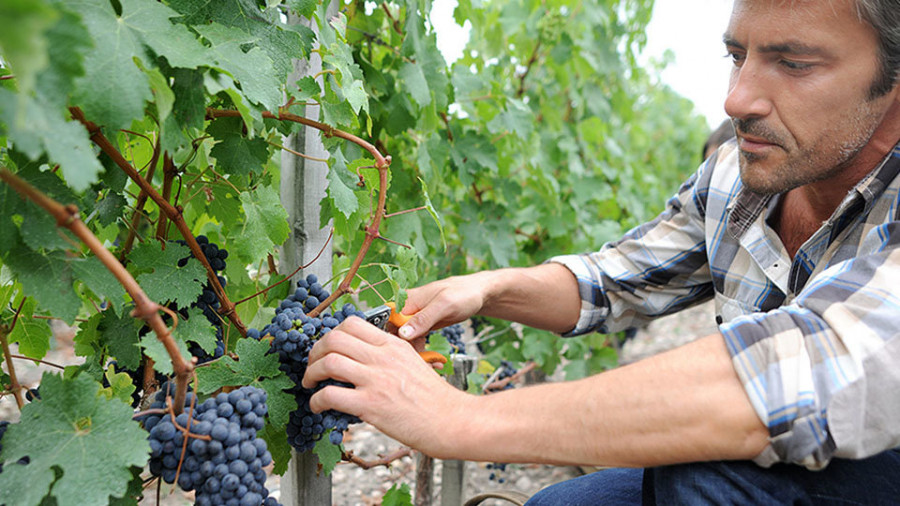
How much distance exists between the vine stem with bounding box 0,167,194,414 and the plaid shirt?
3.24ft

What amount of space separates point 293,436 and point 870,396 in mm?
1127

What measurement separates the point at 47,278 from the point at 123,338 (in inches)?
Answer: 14.0

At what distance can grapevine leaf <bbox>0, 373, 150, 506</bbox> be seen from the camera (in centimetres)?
107

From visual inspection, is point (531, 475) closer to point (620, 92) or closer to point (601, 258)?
point (601, 258)

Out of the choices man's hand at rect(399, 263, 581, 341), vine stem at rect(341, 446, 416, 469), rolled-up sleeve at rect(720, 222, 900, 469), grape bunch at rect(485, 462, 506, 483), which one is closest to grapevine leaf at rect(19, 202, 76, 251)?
man's hand at rect(399, 263, 581, 341)

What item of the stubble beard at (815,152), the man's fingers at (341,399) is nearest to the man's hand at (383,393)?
the man's fingers at (341,399)

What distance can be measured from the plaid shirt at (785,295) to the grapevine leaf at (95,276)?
44.1 inches

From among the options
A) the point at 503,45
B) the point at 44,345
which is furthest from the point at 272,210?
the point at 503,45

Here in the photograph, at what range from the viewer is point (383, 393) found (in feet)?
4.49

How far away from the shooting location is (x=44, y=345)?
67.6 inches

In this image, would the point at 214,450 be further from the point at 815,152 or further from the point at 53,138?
the point at 815,152

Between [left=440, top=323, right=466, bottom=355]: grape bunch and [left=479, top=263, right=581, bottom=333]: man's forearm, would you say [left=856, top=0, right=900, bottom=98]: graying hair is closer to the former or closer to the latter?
[left=479, top=263, right=581, bottom=333]: man's forearm

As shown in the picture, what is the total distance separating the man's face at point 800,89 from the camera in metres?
1.58

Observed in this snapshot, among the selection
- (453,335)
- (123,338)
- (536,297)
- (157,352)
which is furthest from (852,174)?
(123,338)
